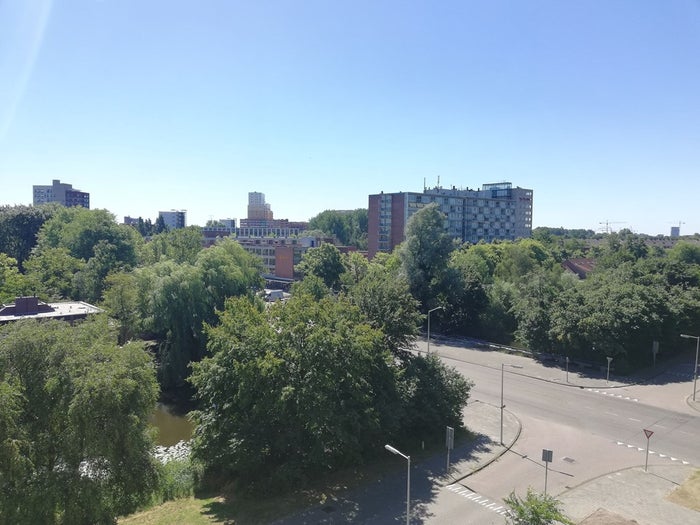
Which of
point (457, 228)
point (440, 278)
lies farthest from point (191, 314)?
point (457, 228)

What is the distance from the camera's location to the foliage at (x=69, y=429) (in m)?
13.2

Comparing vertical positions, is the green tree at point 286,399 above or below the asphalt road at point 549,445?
above

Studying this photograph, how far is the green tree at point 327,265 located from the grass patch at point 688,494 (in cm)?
Result: 4706

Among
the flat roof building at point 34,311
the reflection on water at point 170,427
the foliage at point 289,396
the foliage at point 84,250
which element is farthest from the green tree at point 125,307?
the foliage at point 289,396

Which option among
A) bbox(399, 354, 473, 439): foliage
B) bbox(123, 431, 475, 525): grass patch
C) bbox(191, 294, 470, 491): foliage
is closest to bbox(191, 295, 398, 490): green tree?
bbox(191, 294, 470, 491): foliage

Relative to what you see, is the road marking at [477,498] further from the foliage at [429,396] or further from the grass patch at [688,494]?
the grass patch at [688,494]

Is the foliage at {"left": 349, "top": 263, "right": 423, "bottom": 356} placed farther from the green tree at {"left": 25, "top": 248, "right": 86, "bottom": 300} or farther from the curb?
the green tree at {"left": 25, "top": 248, "right": 86, "bottom": 300}

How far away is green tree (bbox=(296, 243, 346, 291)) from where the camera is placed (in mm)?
63562

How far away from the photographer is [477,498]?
17766 mm

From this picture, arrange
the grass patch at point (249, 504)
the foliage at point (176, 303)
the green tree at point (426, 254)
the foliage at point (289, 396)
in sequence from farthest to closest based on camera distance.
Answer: the green tree at point (426, 254) → the foliage at point (176, 303) → the foliage at point (289, 396) → the grass patch at point (249, 504)

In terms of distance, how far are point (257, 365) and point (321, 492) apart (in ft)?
18.3

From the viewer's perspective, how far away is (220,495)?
60.6 feet

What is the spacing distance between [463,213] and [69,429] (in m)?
98.3

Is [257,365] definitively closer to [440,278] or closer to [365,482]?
[365,482]
